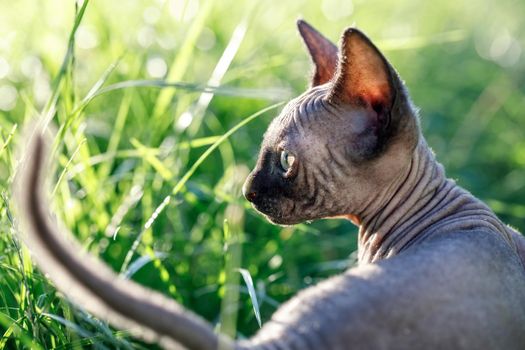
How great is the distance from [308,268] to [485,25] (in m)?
4.24

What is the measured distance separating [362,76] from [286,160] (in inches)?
12.8

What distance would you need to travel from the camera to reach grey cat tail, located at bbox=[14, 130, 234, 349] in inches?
58.1

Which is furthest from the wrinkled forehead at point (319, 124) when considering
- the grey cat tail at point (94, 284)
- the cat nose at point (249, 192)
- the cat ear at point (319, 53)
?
the grey cat tail at point (94, 284)

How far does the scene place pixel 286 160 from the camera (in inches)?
93.4

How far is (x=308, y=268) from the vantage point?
3439 mm

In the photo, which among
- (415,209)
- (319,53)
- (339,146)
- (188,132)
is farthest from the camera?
(188,132)

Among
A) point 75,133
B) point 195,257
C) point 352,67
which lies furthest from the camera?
point 195,257

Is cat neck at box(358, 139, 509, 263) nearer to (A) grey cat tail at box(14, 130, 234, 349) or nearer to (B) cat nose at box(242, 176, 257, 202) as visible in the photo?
(B) cat nose at box(242, 176, 257, 202)

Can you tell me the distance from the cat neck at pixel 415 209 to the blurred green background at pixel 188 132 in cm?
38

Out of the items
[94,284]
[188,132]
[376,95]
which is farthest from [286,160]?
[188,132]

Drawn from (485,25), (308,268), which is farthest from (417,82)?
(308,268)

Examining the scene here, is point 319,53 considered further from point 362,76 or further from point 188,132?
point 188,132

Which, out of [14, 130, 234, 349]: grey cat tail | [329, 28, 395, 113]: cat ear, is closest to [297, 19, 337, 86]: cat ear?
[329, 28, 395, 113]: cat ear

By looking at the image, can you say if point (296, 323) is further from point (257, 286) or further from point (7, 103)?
point (7, 103)
